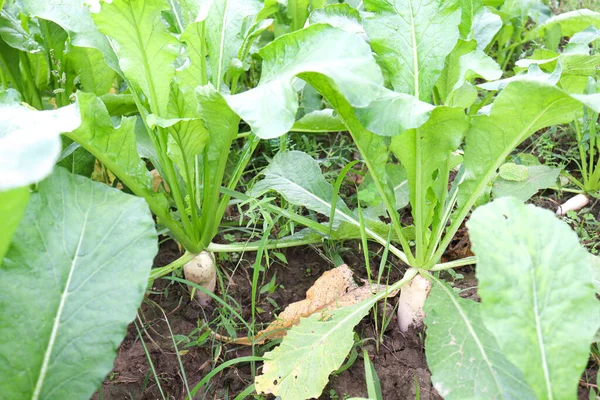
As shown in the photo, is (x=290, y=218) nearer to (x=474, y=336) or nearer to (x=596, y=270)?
(x=474, y=336)

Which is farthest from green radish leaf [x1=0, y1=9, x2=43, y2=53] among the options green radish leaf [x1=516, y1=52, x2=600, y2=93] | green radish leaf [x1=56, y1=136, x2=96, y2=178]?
green radish leaf [x1=516, y1=52, x2=600, y2=93]

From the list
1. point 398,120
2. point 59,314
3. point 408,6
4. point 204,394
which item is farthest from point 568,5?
point 59,314

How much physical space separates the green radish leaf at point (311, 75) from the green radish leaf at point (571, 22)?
4.21ft

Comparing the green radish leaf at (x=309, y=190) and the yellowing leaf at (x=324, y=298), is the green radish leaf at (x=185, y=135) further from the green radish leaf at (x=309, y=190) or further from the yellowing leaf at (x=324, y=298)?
the yellowing leaf at (x=324, y=298)

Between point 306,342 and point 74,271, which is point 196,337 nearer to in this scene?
point 306,342

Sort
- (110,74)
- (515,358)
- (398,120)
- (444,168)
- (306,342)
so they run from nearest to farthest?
(515,358), (398,120), (306,342), (444,168), (110,74)

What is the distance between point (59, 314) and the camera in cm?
95

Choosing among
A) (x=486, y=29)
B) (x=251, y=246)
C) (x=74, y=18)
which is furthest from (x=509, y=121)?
(x=74, y=18)

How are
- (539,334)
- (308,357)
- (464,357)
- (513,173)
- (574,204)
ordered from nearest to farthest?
(539,334)
(464,357)
(308,357)
(513,173)
(574,204)

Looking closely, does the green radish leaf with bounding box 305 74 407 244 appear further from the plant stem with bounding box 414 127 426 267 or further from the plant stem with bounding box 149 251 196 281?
the plant stem with bounding box 149 251 196 281

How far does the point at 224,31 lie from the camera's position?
1.36 metres

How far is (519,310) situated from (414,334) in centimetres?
47

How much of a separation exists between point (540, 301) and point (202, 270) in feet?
2.68

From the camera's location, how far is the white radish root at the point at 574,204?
171cm
